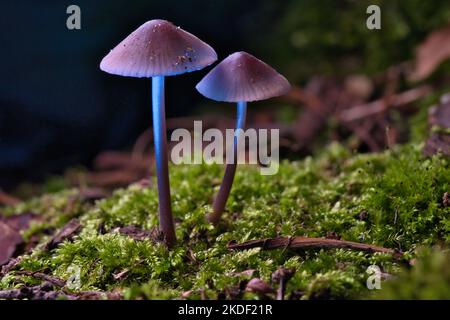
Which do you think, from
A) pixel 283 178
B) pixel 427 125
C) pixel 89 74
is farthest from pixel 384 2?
pixel 89 74

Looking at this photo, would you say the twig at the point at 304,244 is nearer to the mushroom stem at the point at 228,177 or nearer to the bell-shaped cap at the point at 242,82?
the mushroom stem at the point at 228,177

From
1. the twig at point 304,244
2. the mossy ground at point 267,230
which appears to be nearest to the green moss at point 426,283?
the mossy ground at point 267,230

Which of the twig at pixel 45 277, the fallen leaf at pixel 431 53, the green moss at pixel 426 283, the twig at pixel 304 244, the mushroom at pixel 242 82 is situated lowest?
the twig at pixel 45 277

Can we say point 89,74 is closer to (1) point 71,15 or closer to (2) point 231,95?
(1) point 71,15

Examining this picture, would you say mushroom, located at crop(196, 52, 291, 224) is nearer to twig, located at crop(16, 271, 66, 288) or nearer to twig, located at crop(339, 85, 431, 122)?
twig, located at crop(16, 271, 66, 288)

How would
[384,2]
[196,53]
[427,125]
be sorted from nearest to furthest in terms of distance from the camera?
1. [196,53]
2. [427,125]
3. [384,2]

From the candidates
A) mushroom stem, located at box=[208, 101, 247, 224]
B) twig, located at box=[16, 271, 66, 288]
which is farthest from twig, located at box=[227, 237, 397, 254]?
twig, located at box=[16, 271, 66, 288]
